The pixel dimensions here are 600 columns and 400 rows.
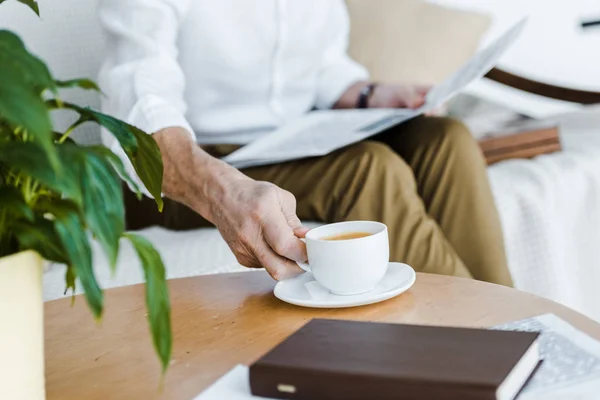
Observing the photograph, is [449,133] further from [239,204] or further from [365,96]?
[239,204]

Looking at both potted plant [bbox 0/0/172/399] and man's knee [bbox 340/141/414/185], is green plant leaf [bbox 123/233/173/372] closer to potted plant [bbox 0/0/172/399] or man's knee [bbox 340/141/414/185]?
potted plant [bbox 0/0/172/399]

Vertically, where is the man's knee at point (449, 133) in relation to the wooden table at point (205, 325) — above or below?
above

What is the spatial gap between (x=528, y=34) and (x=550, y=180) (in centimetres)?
126

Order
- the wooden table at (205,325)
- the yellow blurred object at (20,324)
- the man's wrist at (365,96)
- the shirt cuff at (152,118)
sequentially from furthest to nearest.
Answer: the man's wrist at (365,96)
the shirt cuff at (152,118)
the wooden table at (205,325)
the yellow blurred object at (20,324)

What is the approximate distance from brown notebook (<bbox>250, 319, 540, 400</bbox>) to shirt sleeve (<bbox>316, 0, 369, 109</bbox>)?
954 mm

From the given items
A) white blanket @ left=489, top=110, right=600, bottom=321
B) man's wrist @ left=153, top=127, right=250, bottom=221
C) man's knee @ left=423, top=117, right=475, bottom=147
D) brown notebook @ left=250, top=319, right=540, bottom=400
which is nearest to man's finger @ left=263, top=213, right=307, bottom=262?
man's wrist @ left=153, top=127, right=250, bottom=221

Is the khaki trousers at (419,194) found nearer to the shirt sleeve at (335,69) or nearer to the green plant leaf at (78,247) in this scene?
the shirt sleeve at (335,69)

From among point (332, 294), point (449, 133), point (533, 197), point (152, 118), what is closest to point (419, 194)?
point (449, 133)

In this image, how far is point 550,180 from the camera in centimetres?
136

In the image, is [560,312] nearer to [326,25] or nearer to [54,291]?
[54,291]

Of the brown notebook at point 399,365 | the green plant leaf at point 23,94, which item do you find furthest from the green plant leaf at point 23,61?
the brown notebook at point 399,365

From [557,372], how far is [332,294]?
23 cm

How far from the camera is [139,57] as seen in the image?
1.14 metres

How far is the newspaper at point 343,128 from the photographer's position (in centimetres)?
109
